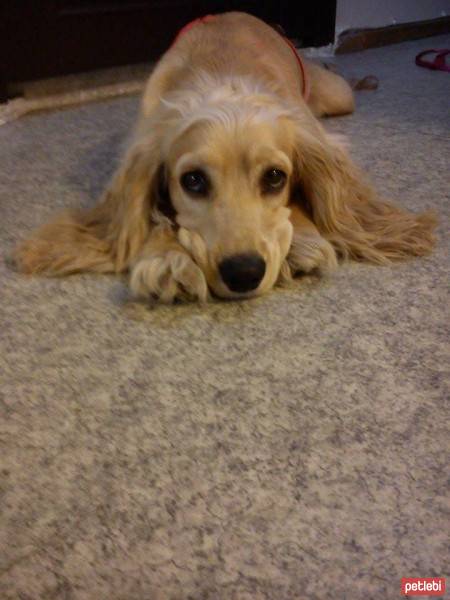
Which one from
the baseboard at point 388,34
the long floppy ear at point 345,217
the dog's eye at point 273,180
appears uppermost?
the dog's eye at point 273,180

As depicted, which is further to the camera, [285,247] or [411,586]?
[285,247]

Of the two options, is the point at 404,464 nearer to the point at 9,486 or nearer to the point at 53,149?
the point at 9,486

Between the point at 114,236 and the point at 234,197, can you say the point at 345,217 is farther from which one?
the point at 114,236

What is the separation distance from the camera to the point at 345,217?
137 cm

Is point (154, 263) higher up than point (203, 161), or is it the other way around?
point (203, 161)

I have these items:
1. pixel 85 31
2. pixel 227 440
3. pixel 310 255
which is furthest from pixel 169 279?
pixel 85 31

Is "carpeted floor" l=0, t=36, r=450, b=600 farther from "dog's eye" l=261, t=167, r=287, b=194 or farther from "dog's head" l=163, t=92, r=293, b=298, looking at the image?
"dog's eye" l=261, t=167, r=287, b=194

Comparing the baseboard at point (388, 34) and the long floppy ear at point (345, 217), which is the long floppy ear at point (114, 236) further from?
the baseboard at point (388, 34)

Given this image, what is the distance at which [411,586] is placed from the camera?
0.60 m

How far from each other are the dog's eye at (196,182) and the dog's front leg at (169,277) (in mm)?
114

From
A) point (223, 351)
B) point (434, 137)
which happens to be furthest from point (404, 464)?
point (434, 137)

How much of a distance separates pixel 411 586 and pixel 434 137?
179 cm

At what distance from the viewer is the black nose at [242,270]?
3.48 feet

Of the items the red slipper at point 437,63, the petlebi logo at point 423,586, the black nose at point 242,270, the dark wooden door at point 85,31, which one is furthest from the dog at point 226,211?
the red slipper at point 437,63
